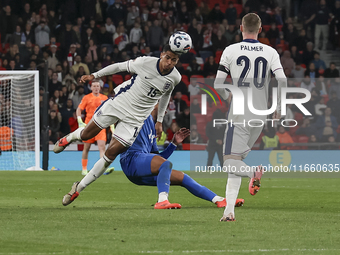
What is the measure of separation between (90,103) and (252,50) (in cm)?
852

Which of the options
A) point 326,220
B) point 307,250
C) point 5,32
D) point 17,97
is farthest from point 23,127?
point 307,250

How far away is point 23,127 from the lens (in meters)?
17.4

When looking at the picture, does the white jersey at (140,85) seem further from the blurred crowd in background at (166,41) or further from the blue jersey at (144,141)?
the blurred crowd in background at (166,41)

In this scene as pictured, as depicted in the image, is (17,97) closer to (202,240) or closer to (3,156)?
(3,156)

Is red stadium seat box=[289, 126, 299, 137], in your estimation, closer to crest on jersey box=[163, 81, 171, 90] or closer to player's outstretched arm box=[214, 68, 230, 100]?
crest on jersey box=[163, 81, 171, 90]

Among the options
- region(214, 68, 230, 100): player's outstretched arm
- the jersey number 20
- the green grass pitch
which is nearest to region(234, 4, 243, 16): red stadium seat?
the green grass pitch

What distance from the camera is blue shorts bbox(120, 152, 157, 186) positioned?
777 cm

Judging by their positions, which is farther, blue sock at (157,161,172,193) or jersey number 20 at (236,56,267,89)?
blue sock at (157,161,172,193)

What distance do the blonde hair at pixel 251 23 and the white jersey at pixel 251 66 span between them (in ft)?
0.36

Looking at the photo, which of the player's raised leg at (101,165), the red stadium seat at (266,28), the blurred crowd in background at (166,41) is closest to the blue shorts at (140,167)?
the player's raised leg at (101,165)

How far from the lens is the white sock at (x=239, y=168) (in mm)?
5998

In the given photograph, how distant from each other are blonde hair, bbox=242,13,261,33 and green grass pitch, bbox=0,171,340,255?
192cm

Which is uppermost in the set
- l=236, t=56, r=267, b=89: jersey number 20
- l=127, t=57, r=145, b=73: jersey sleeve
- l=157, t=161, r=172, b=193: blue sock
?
l=236, t=56, r=267, b=89: jersey number 20

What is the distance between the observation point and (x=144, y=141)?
8062 millimetres
